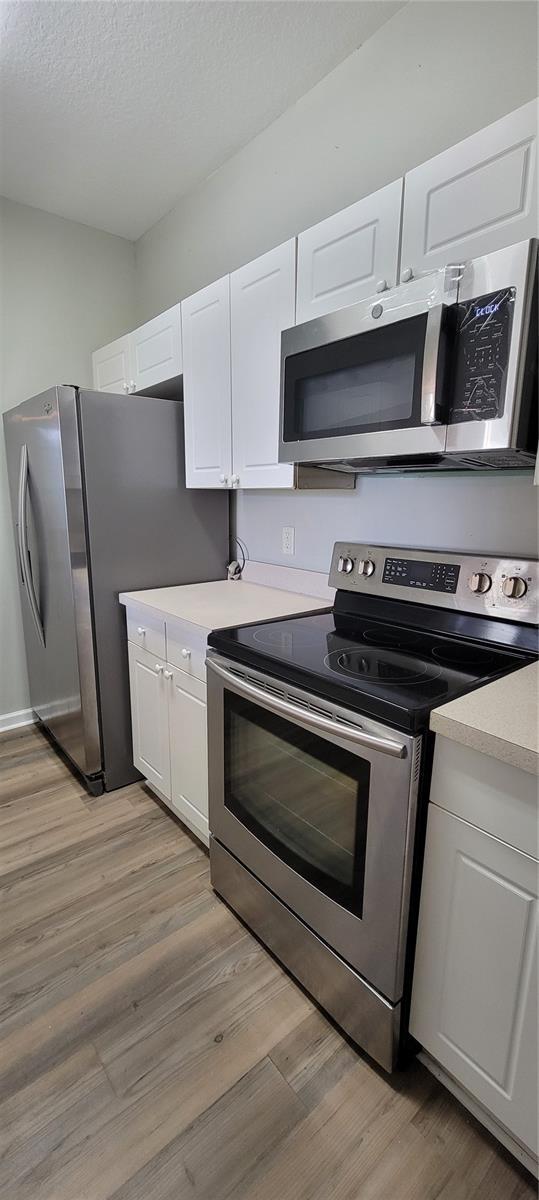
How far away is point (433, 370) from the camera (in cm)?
106

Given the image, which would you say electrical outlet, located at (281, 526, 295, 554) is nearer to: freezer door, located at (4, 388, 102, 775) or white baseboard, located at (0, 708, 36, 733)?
freezer door, located at (4, 388, 102, 775)

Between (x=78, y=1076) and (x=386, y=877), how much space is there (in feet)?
2.85

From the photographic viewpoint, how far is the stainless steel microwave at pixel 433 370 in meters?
0.99

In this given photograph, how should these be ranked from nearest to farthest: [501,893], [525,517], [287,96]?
[501,893] < [525,517] < [287,96]

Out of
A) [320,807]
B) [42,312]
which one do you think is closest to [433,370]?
[320,807]

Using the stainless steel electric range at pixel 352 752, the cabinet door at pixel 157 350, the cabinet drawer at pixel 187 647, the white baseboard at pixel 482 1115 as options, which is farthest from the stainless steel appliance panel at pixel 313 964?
the cabinet door at pixel 157 350

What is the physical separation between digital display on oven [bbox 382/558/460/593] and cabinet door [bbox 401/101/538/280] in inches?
28.4

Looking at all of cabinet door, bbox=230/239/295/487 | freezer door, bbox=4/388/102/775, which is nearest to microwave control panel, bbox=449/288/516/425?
cabinet door, bbox=230/239/295/487

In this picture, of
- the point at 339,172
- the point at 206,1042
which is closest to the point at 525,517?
the point at 339,172

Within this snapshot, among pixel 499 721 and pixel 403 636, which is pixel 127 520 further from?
pixel 499 721

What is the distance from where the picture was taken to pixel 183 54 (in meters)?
1.69

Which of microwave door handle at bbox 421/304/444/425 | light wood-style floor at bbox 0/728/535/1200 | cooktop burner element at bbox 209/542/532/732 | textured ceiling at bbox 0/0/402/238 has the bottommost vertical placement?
light wood-style floor at bbox 0/728/535/1200

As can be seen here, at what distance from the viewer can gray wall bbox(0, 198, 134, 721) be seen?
2572 mm

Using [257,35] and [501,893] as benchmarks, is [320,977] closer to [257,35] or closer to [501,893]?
[501,893]
